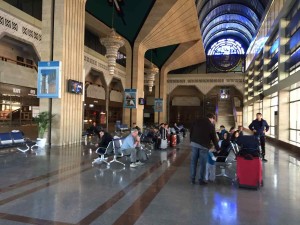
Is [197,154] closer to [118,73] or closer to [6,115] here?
[6,115]

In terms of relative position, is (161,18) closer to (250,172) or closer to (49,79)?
(49,79)

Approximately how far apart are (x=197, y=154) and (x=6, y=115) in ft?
44.2

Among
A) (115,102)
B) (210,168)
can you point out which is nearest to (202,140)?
(210,168)

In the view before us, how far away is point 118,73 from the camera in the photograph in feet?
94.9

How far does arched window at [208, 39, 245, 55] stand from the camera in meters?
41.1

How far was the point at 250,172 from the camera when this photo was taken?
529 cm

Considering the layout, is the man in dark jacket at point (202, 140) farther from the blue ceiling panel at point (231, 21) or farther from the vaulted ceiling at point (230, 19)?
the blue ceiling panel at point (231, 21)

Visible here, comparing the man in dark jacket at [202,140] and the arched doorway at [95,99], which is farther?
the arched doorway at [95,99]

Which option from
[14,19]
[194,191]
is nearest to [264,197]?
[194,191]

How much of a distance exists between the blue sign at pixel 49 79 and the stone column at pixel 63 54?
0.45m

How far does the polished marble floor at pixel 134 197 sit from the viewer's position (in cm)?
361

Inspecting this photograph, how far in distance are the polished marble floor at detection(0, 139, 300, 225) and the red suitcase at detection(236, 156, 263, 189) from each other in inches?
5.9

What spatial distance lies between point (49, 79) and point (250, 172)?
8430 mm

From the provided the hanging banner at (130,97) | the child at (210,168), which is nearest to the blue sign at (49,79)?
the child at (210,168)
